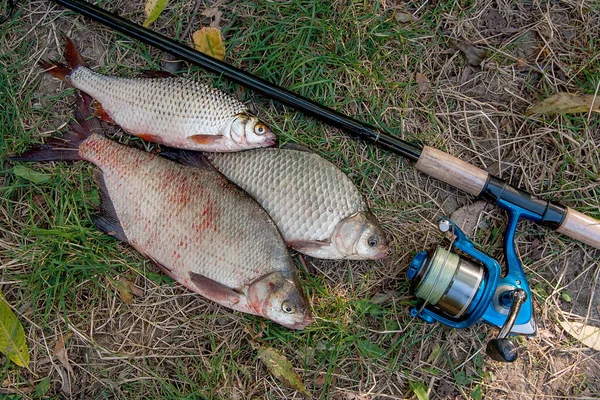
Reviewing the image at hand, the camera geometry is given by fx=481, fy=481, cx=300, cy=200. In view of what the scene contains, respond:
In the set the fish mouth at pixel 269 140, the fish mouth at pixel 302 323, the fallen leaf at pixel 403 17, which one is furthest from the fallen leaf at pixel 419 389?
the fallen leaf at pixel 403 17

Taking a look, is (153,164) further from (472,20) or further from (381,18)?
(472,20)

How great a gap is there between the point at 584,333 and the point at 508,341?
83 centimetres

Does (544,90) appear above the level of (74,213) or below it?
above

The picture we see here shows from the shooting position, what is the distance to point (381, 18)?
2922 mm

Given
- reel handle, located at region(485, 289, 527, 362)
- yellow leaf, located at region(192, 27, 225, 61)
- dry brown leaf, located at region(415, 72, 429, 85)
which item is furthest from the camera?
dry brown leaf, located at region(415, 72, 429, 85)

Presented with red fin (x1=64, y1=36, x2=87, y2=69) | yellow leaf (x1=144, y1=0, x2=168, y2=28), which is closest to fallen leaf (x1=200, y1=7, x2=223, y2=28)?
yellow leaf (x1=144, y1=0, x2=168, y2=28)

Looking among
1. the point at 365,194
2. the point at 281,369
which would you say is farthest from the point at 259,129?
the point at 281,369

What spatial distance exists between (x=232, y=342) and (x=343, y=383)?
0.68 meters

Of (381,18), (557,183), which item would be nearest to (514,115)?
(557,183)

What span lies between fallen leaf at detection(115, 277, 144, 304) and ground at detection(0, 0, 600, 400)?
0.9 inches

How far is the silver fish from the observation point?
2.59m

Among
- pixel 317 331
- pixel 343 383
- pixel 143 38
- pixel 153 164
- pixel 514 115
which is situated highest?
pixel 143 38

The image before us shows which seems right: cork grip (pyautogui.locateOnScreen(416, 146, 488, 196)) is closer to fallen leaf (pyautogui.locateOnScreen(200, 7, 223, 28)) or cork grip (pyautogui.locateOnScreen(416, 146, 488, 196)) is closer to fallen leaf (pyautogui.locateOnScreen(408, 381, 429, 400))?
fallen leaf (pyautogui.locateOnScreen(408, 381, 429, 400))

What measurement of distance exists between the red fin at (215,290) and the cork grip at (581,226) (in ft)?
5.98
